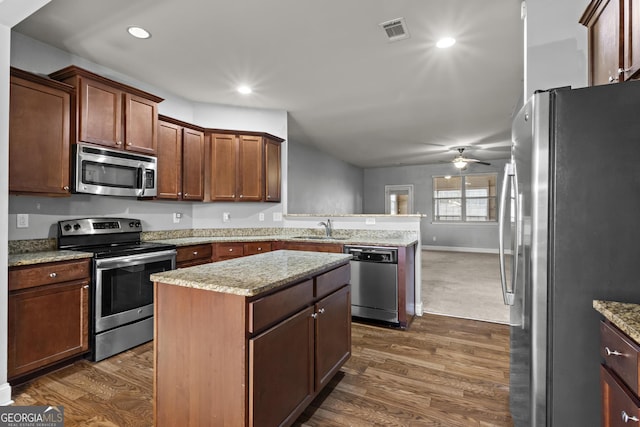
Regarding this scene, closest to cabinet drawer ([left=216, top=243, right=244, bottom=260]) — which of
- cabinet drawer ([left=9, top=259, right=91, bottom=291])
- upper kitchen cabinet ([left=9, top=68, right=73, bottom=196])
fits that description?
cabinet drawer ([left=9, top=259, right=91, bottom=291])

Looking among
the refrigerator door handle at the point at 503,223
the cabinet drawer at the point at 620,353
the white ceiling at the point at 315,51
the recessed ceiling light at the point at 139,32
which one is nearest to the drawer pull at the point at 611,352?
the cabinet drawer at the point at 620,353

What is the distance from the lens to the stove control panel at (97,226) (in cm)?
283

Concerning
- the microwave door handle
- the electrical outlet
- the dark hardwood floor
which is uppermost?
the microwave door handle

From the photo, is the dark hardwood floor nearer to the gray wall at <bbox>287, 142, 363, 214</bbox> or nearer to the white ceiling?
the white ceiling

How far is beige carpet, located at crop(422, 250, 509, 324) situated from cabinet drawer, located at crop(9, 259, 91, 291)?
3.55 m

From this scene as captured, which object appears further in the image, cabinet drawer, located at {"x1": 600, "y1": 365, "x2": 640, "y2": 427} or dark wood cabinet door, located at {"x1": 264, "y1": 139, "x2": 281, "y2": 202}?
dark wood cabinet door, located at {"x1": 264, "y1": 139, "x2": 281, "y2": 202}

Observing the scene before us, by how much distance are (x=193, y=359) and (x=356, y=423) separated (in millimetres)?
1017

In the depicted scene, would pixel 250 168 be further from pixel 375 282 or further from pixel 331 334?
pixel 331 334

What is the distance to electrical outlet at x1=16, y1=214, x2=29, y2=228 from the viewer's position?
2584 millimetres

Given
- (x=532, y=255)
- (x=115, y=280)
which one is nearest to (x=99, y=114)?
(x=115, y=280)

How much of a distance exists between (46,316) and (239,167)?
2530 millimetres

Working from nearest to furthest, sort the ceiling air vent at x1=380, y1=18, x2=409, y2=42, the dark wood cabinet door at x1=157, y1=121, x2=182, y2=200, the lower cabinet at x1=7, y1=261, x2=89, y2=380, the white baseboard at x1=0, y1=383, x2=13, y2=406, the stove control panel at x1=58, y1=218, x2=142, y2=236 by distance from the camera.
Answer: the white baseboard at x1=0, y1=383, x2=13, y2=406 → the lower cabinet at x1=7, y1=261, x2=89, y2=380 → the ceiling air vent at x1=380, y1=18, x2=409, y2=42 → the stove control panel at x1=58, y1=218, x2=142, y2=236 → the dark wood cabinet door at x1=157, y1=121, x2=182, y2=200

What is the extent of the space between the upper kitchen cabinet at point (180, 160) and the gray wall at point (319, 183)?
254 cm

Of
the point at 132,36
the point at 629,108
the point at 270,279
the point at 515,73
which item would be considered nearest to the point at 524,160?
the point at 629,108
